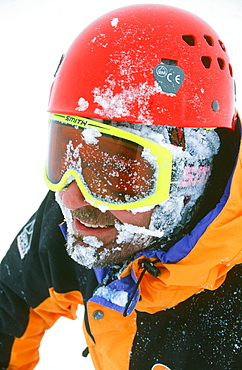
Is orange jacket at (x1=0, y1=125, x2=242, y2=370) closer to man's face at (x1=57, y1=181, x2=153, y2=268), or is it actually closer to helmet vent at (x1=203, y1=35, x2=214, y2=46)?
man's face at (x1=57, y1=181, x2=153, y2=268)

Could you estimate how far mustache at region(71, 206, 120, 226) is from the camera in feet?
4.99

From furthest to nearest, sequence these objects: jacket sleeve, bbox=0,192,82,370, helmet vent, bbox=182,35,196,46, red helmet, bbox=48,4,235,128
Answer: jacket sleeve, bbox=0,192,82,370
helmet vent, bbox=182,35,196,46
red helmet, bbox=48,4,235,128

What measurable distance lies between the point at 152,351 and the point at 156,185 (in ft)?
2.39

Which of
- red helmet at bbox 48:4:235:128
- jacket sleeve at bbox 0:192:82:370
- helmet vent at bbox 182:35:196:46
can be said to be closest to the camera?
red helmet at bbox 48:4:235:128

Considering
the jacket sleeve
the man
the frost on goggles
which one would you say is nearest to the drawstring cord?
the man

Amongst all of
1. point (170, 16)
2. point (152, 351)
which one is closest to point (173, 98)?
point (170, 16)

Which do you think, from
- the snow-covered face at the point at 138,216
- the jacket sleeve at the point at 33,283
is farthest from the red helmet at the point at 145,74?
the jacket sleeve at the point at 33,283

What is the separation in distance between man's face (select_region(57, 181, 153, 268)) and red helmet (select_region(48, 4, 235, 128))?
14.5 inches

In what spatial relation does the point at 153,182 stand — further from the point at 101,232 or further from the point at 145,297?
the point at 145,297

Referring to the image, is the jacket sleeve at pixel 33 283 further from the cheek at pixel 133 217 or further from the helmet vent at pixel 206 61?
the helmet vent at pixel 206 61

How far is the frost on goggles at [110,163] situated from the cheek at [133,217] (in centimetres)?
7

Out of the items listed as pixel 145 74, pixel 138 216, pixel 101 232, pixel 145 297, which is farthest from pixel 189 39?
pixel 145 297

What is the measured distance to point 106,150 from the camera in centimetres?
137

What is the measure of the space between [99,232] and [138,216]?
175mm
